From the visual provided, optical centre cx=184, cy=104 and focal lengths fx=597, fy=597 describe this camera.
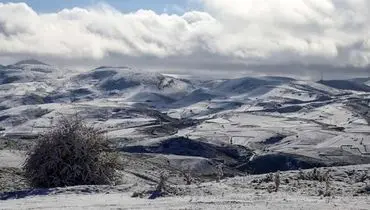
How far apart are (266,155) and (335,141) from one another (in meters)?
31.0

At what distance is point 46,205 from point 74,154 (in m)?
9.36

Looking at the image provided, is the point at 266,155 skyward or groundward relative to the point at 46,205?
groundward

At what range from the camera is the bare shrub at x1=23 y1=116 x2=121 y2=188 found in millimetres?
30984

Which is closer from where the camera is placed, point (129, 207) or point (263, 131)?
point (129, 207)

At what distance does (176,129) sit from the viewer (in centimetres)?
17350

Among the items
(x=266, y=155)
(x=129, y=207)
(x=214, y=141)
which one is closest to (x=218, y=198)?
(x=129, y=207)

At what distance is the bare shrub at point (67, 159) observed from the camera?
102 feet

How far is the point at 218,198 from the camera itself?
22203mm

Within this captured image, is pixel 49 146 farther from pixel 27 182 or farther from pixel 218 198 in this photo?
pixel 218 198

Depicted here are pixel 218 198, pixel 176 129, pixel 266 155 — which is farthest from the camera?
pixel 176 129

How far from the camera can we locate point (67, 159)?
102ft

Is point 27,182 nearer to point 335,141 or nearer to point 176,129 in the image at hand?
point 335,141

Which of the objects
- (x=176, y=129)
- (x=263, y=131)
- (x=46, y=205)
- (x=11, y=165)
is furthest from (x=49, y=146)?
(x=176, y=129)

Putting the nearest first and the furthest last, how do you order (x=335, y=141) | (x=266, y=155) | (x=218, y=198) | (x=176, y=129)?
(x=218, y=198)
(x=266, y=155)
(x=335, y=141)
(x=176, y=129)
